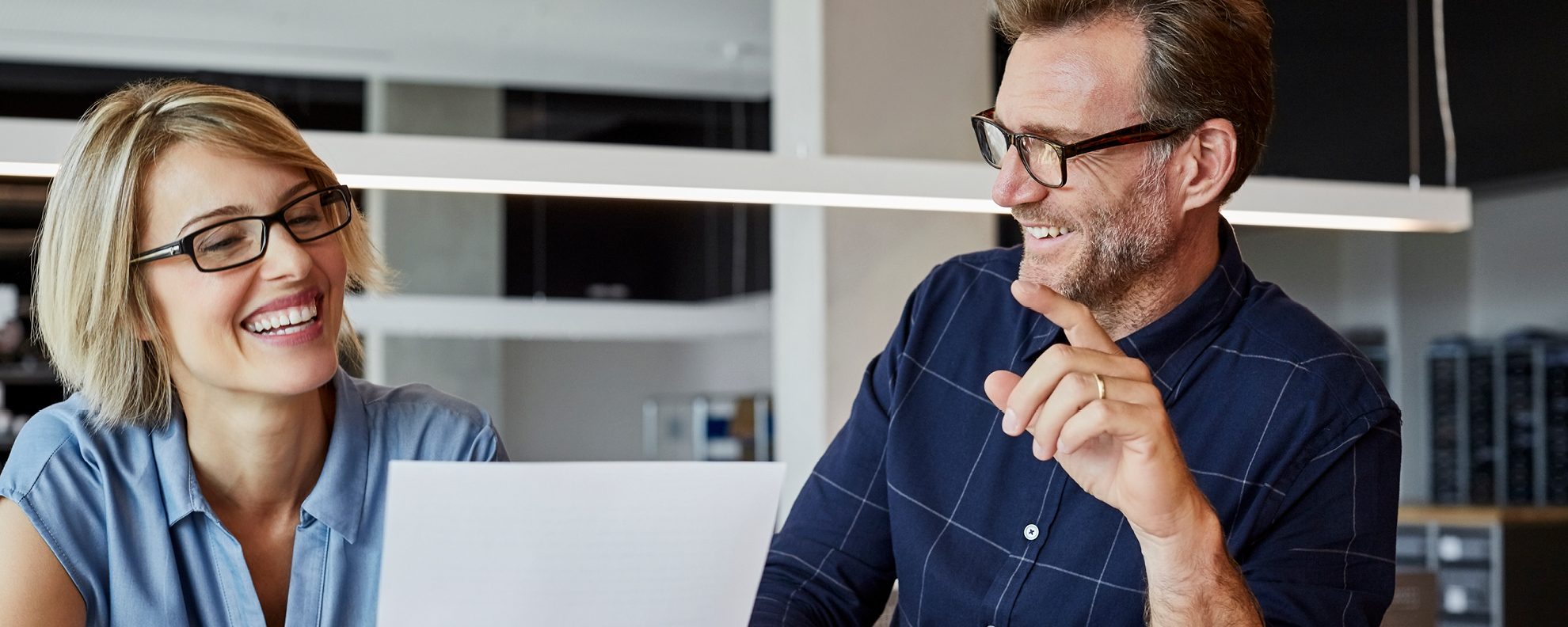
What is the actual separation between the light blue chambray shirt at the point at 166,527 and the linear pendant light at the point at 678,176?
68 centimetres

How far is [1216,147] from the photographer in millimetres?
1502

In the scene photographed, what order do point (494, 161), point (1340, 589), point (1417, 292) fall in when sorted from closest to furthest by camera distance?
point (1340, 589), point (494, 161), point (1417, 292)

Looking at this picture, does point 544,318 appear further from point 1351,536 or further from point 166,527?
point 1351,536

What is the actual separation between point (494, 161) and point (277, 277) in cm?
78

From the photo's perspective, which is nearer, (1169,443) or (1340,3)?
(1169,443)

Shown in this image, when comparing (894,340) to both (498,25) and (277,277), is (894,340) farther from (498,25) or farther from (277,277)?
(498,25)

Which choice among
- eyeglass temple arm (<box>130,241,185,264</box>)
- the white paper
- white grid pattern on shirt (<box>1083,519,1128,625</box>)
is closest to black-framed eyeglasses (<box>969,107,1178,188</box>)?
white grid pattern on shirt (<box>1083,519,1128,625</box>)

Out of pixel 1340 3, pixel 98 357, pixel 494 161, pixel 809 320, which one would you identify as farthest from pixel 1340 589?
pixel 1340 3

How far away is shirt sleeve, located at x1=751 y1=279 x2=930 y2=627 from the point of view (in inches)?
58.9

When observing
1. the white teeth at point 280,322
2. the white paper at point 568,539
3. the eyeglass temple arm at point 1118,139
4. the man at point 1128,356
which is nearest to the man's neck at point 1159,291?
the man at point 1128,356

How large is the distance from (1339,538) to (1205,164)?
1.39 feet

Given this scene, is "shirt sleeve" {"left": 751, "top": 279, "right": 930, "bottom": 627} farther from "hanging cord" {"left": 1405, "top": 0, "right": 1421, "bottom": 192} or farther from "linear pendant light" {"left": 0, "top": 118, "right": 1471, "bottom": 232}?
"hanging cord" {"left": 1405, "top": 0, "right": 1421, "bottom": 192}

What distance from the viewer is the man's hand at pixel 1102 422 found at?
3.45 feet

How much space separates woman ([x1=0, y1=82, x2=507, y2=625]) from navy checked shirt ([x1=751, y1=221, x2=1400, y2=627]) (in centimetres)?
51
